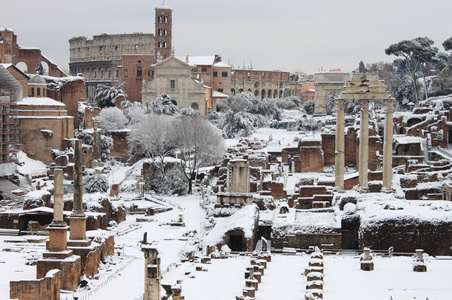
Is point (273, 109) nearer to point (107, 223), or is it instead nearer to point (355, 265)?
point (107, 223)

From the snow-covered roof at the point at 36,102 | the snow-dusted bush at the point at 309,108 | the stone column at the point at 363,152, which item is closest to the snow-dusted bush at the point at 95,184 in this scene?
the snow-covered roof at the point at 36,102

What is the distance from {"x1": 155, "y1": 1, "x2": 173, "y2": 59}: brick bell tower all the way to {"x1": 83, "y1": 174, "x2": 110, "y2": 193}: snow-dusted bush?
1952 inches

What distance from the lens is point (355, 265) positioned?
81.4 feet

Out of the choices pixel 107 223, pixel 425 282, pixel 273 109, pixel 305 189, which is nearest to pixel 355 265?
pixel 425 282

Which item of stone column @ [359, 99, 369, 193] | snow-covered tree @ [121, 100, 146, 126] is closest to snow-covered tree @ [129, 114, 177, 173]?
snow-covered tree @ [121, 100, 146, 126]

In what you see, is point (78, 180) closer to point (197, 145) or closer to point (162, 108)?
point (197, 145)

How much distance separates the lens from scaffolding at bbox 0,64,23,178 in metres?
53.0

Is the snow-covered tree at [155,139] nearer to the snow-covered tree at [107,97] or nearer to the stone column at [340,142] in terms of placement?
the stone column at [340,142]

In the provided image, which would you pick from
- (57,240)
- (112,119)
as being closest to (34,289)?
(57,240)

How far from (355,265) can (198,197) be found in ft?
92.6

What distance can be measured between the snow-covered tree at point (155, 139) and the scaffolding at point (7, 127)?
889cm

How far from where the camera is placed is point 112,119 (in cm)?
7644

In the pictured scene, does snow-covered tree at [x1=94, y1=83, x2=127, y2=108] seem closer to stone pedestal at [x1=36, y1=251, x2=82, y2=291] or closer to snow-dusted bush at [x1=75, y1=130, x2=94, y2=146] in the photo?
snow-dusted bush at [x1=75, y1=130, x2=94, y2=146]

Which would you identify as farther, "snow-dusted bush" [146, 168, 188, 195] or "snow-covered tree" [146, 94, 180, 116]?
"snow-covered tree" [146, 94, 180, 116]
